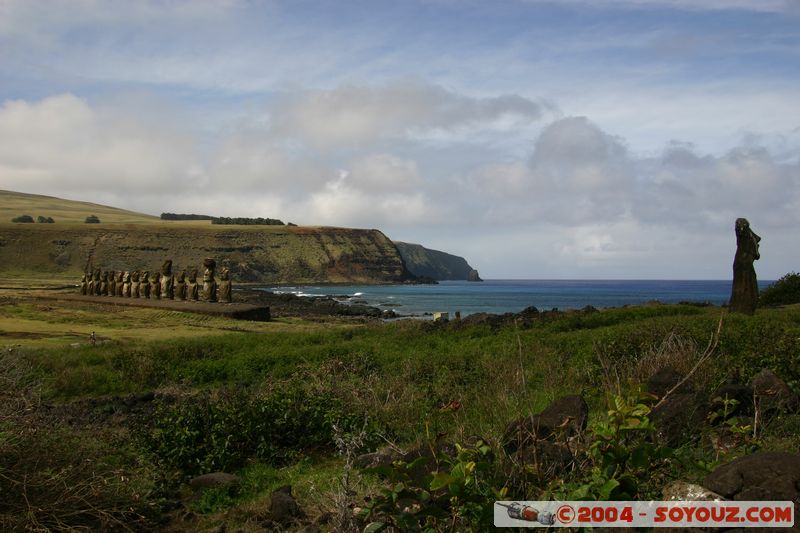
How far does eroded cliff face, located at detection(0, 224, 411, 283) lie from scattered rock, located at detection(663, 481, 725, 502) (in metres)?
88.3

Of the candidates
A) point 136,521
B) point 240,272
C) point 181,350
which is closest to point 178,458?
point 136,521

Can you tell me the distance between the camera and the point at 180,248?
389 feet

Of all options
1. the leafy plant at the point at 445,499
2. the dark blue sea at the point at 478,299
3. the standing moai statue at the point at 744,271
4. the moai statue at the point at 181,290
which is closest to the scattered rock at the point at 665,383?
the leafy plant at the point at 445,499

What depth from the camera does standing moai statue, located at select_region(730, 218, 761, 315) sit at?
1956 cm

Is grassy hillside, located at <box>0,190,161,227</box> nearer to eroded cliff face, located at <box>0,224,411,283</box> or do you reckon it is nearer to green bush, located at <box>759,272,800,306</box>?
eroded cliff face, located at <box>0,224,411,283</box>

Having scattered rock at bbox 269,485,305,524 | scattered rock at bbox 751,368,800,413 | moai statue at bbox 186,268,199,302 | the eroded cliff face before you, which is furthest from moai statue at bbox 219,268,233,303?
the eroded cliff face

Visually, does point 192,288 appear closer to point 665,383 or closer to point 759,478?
point 665,383

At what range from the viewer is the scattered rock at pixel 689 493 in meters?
3.73

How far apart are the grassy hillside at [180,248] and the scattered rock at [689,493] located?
82304mm

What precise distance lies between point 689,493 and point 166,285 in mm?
31072

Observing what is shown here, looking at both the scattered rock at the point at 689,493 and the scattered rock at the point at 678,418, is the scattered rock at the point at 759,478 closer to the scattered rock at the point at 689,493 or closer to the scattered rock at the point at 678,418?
the scattered rock at the point at 689,493

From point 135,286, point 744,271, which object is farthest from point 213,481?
point 135,286

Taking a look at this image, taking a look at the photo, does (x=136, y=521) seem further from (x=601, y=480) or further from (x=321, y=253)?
(x=321, y=253)

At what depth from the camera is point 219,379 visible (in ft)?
46.4
